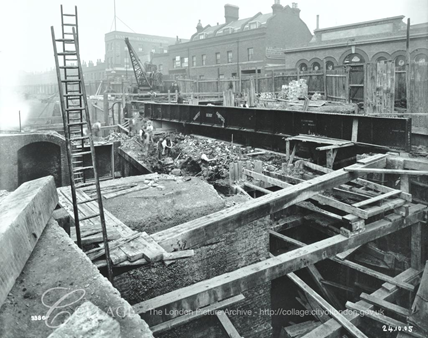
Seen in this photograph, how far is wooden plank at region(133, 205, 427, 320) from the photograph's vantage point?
3.36m

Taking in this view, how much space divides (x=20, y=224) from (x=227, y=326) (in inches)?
141

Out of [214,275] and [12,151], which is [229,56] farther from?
[214,275]

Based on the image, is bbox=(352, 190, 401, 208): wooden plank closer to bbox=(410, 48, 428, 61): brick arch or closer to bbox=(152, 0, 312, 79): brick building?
bbox=(410, 48, 428, 61): brick arch

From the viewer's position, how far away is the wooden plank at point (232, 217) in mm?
3861

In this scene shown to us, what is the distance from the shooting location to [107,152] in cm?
1465

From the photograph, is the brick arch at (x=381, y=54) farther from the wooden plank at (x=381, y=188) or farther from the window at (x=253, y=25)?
the wooden plank at (x=381, y=188)

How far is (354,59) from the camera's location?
2795 cm

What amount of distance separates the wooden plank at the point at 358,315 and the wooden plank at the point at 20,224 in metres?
3.80

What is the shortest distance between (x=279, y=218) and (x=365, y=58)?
24157mm

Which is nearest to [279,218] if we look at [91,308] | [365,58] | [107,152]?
[91,308]

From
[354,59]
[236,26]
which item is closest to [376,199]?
[354,59]

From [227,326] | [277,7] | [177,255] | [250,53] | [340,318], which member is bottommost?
[227,326]

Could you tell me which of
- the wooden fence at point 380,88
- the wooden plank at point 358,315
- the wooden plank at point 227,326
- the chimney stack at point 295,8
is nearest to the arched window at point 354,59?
the chimney stack at point 295,8

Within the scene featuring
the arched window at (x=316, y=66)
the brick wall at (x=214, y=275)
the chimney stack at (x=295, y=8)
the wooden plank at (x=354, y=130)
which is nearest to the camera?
the brick wall at (x=214, y=275)
